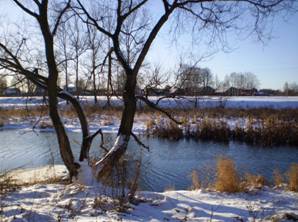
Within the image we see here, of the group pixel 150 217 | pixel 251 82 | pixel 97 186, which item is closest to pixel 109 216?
pixel 150 217

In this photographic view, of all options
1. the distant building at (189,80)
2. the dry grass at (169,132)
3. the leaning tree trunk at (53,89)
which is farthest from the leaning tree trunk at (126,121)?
the dry grass at (169,132)

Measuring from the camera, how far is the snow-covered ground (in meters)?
4.82

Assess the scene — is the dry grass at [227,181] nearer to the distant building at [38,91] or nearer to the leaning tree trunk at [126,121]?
the leaning tree trunk at [126,121]

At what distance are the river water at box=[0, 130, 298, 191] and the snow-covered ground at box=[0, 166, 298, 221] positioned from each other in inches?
119

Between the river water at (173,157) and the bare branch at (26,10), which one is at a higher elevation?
the bare branch at (26,10)

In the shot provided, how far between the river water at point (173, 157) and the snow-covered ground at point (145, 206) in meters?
3.02

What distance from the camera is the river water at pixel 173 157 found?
1127 cm

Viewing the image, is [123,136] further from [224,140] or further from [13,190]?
[224,140]

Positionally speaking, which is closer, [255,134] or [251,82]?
[255,134]

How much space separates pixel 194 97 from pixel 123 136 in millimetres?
2040

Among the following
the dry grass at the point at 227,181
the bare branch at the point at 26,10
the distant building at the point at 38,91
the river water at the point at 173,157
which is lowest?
the river water at the point at 173,157

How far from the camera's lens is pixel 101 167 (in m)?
7.44

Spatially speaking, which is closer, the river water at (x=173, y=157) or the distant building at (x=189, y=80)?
the distant building at (x=189, y=80)

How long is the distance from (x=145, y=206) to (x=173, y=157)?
29.6 ft
